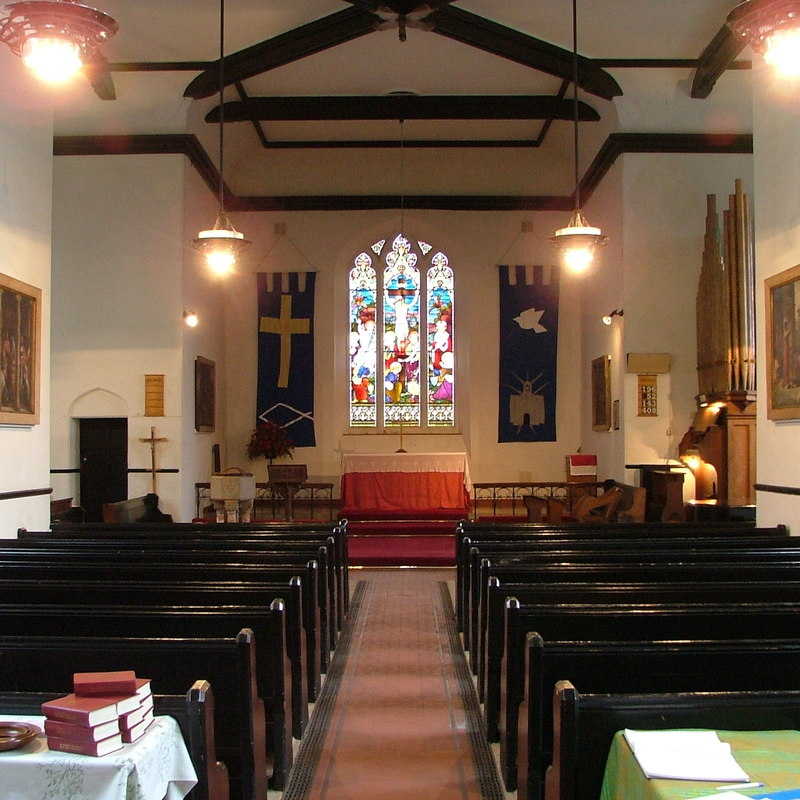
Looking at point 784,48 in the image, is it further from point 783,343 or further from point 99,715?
point 99,715

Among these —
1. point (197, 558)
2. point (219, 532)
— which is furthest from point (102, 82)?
point (197, 558)

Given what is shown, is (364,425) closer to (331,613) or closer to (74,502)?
(74,502)

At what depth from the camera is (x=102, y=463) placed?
37.5 ft

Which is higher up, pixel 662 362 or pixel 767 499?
pixel 662 362

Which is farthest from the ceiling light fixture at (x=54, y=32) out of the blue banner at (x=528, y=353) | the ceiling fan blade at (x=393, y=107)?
the blue banner at (x=528, y=353)

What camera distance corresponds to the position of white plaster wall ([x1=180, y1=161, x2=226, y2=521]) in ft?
37.3

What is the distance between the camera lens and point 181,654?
9.86 ft

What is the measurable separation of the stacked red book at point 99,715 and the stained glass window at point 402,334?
12781 mm

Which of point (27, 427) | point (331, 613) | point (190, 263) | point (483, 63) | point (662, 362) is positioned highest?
point (483, 63)

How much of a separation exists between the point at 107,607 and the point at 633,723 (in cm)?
220

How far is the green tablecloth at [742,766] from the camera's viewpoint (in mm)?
1955

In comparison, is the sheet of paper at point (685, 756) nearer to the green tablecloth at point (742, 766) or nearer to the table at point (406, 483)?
the green tablecloth at point (742, 766)

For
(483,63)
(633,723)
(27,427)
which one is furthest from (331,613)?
(483,63)

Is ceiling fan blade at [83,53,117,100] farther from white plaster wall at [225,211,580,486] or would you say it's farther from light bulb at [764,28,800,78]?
light bulb at [764,28,800,78]
